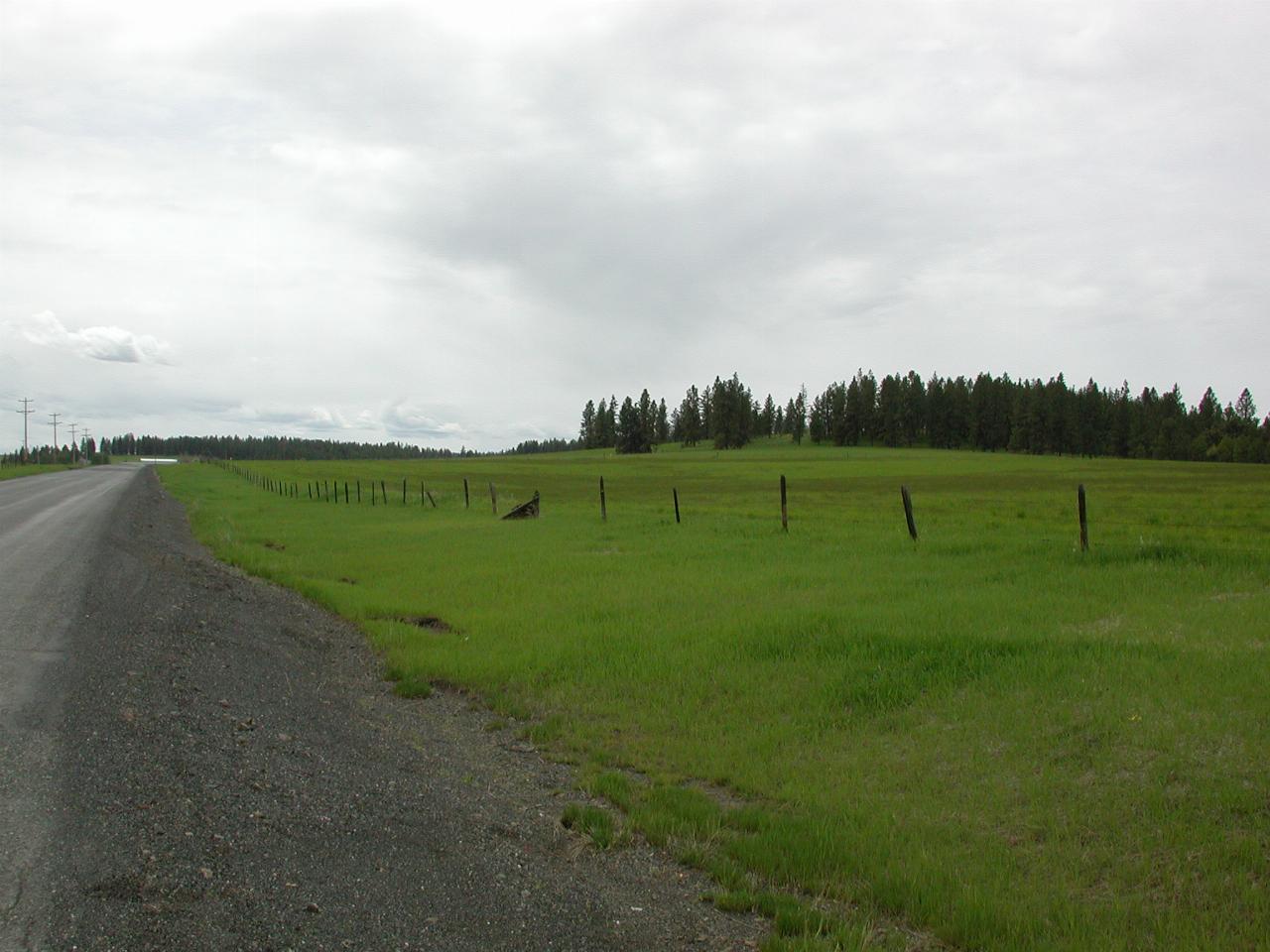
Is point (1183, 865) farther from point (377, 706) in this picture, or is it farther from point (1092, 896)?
point (377, 706)

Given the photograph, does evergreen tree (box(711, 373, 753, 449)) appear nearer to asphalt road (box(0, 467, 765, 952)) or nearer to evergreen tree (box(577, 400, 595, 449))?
evergreen tree (box(577, 400, 595, 449))

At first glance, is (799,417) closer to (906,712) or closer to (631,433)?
(631,433)

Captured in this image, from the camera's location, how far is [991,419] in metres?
131

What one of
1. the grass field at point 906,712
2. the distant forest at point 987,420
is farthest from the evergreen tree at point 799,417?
the grass field at point 906,712

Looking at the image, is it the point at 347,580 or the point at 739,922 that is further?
the point at 347,580

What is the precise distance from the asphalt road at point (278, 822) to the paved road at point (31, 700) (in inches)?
0.7

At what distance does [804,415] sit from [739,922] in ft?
549

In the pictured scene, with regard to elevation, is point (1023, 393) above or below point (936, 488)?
above

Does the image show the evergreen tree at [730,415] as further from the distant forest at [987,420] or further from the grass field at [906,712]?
the grass field at [906,712]

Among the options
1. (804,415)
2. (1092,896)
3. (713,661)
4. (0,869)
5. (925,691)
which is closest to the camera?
(0,869)

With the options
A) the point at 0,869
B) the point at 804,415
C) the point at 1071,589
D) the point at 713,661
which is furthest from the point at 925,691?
the point at 804,415

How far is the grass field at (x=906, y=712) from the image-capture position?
446cm

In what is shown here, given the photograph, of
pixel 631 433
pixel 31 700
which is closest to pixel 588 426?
pixel 631 433

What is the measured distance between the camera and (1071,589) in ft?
36.5
